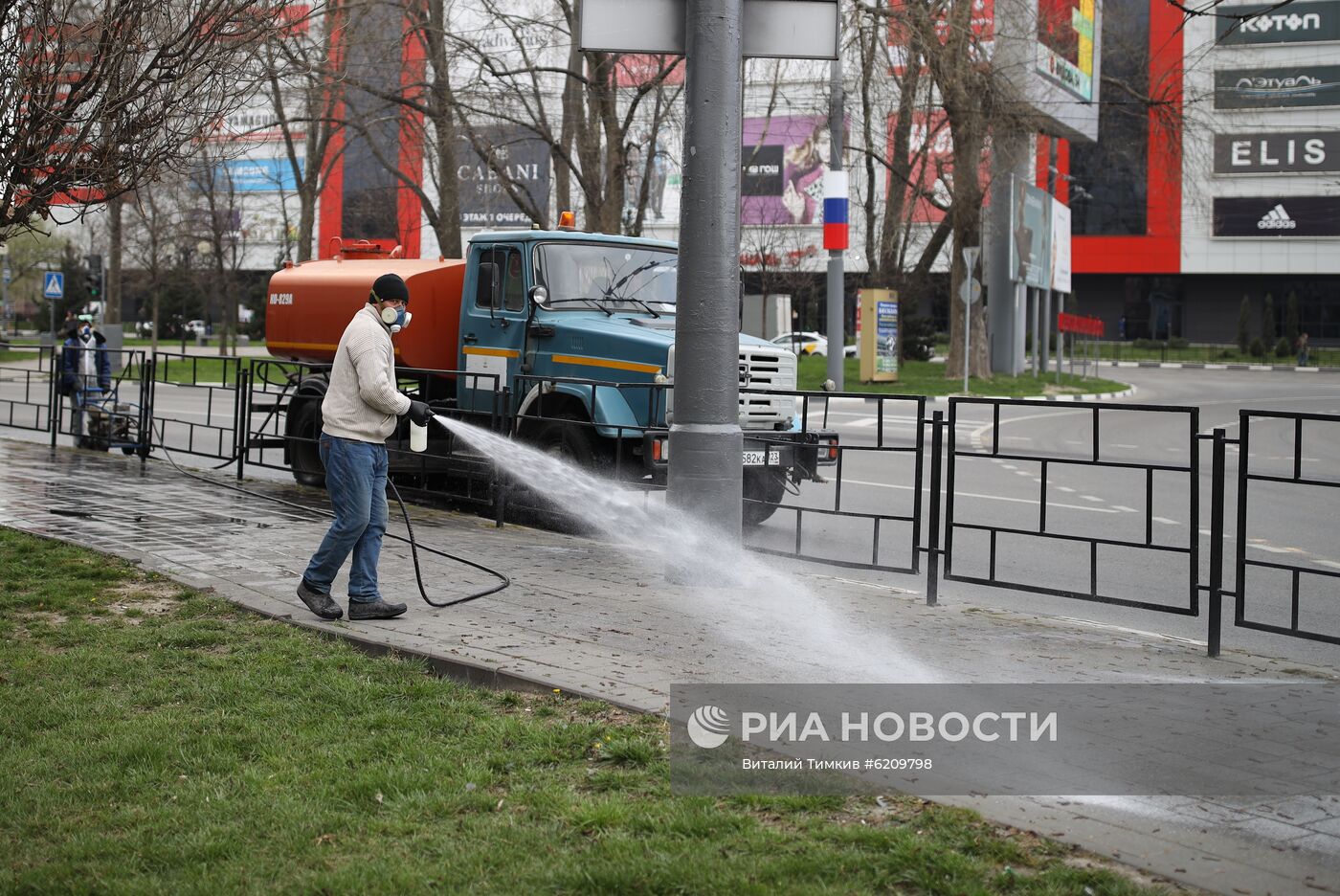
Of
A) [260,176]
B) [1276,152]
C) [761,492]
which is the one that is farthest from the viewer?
[260,176]

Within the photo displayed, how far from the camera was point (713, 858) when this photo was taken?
3.97 meters

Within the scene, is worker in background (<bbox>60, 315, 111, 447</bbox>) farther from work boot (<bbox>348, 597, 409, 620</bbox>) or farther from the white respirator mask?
work boot (<bbox>348, 597, 409, 620</bbox>)

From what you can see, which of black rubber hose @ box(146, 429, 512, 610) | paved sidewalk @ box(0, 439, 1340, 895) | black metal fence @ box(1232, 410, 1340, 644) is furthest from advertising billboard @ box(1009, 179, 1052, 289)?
paved sidewalk @ box(0, 439, 1340, 895)

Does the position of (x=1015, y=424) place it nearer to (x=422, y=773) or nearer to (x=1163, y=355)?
(x=422, y=773)

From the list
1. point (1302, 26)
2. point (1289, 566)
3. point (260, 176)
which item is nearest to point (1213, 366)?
point (1302, 26)

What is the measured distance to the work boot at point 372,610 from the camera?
24.3 feet

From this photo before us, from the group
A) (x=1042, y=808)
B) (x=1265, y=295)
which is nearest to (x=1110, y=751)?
(x=1042, y=808)

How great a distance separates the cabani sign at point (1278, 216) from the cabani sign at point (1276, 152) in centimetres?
148

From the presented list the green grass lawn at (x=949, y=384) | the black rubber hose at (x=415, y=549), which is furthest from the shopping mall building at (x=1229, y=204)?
the black rubber hose at (x=415, y=549)

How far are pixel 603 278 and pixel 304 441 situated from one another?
3.88 meters

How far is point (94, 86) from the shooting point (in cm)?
780

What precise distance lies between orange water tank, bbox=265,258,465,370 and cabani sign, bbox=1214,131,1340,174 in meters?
60.5

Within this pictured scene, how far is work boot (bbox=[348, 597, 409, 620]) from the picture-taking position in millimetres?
7398

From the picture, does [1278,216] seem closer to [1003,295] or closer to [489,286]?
[1003,295]
